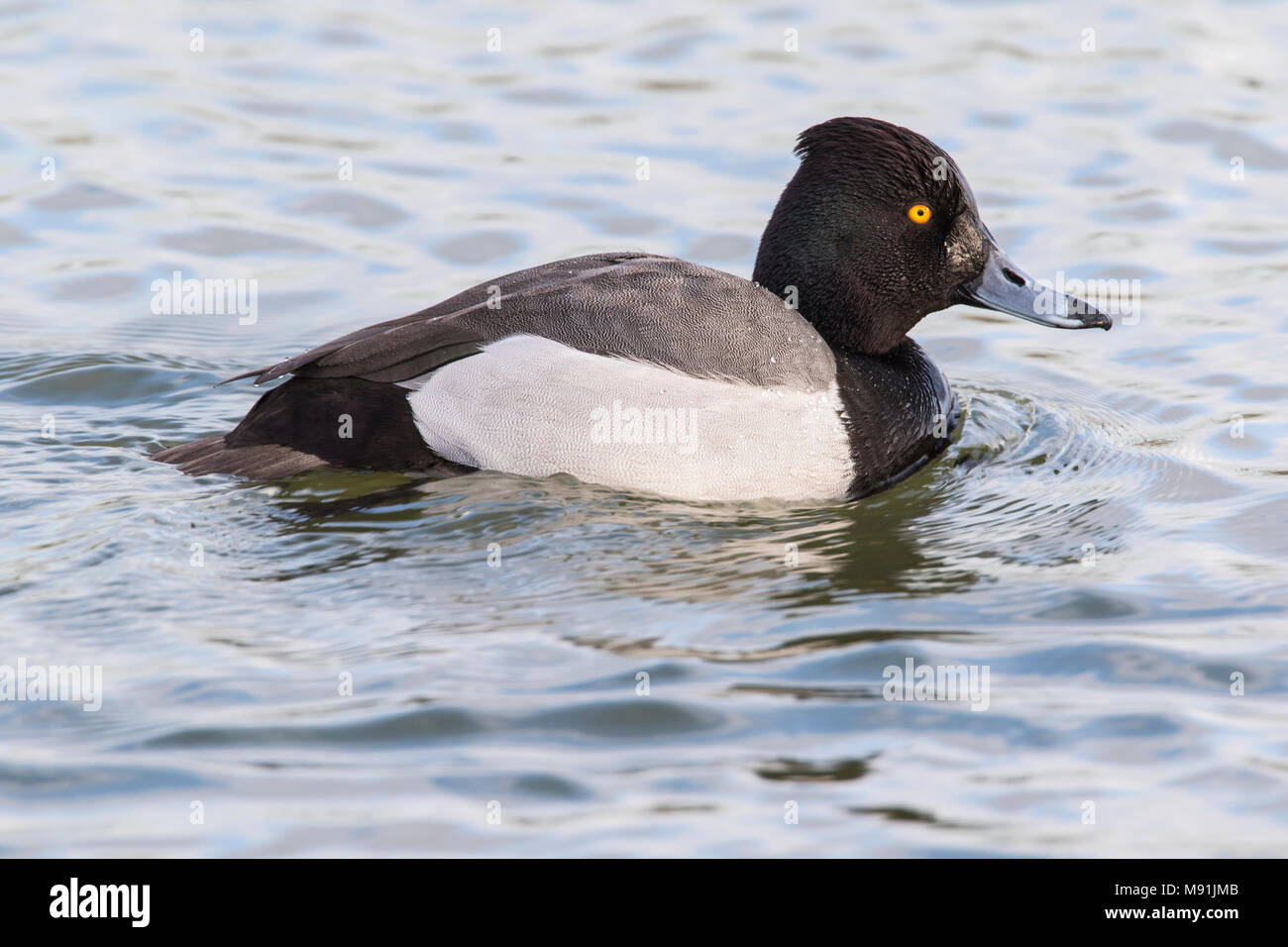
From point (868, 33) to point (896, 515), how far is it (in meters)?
6.59

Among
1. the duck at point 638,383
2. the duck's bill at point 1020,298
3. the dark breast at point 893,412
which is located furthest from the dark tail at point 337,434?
the duck's bill at point 1020,298

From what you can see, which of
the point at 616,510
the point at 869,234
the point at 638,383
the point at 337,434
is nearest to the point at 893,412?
the point at 869,234

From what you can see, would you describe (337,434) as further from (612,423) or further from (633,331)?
(633,331)

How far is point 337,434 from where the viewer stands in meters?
6.32

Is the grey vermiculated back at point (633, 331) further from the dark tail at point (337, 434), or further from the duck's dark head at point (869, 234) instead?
the duck's dark head at point (869, 234)

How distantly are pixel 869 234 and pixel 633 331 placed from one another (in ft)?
3.82

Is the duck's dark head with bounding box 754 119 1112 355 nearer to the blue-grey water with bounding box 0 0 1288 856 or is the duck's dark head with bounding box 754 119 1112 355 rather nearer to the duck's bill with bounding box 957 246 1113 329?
the duck's bill with bounding box 957 246 1113 329

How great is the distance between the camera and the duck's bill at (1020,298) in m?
7.07

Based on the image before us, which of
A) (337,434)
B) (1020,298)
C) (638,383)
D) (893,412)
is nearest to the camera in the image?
(638,383)

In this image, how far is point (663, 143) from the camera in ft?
34.7

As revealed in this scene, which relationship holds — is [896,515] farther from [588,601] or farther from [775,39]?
[775,39]

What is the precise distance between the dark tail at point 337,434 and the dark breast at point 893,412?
5.00ft

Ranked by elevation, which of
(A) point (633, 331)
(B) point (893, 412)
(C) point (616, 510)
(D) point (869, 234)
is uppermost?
(D) point (869, 234)

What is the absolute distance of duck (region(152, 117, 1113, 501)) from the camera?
6.20 meters
